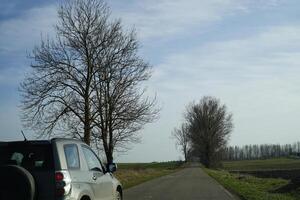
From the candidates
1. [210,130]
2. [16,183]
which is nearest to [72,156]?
[16,183]

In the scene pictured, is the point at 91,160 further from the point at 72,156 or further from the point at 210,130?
the point at 210,130

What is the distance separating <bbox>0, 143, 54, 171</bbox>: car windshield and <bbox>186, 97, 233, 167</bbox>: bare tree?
89.6 m

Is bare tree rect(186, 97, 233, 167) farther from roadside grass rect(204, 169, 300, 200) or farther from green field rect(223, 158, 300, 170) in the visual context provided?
roadside grass rect(204, 169, 300, 200)

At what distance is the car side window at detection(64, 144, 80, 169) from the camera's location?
9.68 m

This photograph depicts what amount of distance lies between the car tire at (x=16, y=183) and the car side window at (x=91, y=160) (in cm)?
188

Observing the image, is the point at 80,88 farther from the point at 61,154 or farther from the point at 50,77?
the point at 61,154

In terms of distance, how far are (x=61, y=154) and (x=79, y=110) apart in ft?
82.5

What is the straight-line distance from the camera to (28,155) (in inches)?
377

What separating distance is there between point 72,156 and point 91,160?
1.10m

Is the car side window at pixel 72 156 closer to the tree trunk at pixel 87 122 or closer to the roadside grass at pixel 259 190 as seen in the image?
the roadside grass at pixel 259 190

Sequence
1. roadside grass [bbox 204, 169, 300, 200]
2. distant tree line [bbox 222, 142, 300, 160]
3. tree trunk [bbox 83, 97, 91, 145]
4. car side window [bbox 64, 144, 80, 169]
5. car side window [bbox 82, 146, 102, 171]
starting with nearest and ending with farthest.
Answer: car side window [bbox 64, 144, 80, 169], car side window [bbox 82, 146, 102, 171], roadside grass [bbox 204, 169, 300, 200], tree trunk [bbox 83, 97, 91, 145], distant tree line [bbox 222, 142, 300, 160]

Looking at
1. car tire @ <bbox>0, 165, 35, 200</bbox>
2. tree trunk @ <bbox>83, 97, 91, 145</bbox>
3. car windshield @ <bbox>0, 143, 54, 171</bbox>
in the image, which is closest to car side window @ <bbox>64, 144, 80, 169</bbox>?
car windshield @ <bbox>0, 143, 54, 171</bbox>

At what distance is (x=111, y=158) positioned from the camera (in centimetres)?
3872

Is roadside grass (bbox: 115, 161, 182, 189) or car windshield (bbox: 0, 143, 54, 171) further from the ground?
car windshield (bbox: 0, 143, 54, 171)
